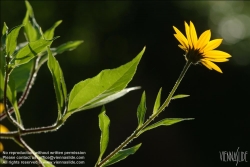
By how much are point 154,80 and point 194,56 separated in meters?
3.03

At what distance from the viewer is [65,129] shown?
3.38 meters

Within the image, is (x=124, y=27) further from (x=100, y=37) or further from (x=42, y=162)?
(x=42, y=162)

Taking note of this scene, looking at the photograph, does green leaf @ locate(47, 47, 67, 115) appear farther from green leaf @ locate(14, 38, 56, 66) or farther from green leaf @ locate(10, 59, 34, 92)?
green leaf @ locate(10, 59, 34, 92)

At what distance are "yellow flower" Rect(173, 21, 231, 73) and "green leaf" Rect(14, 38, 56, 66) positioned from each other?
0.45ft

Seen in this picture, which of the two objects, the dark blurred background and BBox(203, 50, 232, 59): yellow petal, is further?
the dark blurred background

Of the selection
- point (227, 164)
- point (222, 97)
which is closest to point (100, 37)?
point (222, 97)

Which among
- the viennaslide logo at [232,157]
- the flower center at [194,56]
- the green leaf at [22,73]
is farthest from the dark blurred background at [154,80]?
the flower center at [194,56]

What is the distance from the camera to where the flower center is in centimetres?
50

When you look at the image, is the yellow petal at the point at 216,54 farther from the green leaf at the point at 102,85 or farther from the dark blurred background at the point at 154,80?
the dark blurred background at the point at 154,80

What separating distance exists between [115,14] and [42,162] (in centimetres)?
350

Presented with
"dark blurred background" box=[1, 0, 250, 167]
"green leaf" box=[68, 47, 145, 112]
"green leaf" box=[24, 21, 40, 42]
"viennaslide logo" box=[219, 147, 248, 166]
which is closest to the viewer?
"green leaf" box=[68, 47, 145, 112]

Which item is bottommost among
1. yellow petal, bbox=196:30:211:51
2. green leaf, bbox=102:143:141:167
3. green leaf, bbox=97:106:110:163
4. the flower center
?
green leaf, bbox=102:143:141:167

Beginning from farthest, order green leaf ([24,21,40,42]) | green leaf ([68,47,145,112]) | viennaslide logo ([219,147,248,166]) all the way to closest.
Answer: viennaslide logo ([219,147,248,166]), green leaf ([24,21,40,42]), green leaf ([68,47,145,112])

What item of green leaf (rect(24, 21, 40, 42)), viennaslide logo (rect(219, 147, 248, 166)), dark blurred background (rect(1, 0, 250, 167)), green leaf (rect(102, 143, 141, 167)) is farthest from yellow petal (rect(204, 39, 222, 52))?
dark blurred background (rect(1, 0, 250, 167))
